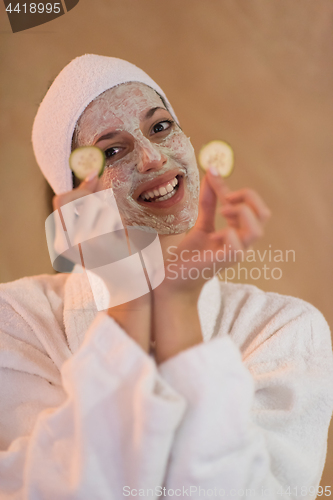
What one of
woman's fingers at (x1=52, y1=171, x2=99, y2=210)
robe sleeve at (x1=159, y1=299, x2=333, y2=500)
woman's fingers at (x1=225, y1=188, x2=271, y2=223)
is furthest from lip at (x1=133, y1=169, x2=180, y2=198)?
robe sleeve at (x1=159, y1=299, x2=333, y2=500)

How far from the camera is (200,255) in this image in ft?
1.82

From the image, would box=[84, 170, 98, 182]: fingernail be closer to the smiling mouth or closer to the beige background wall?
the smiling mouth

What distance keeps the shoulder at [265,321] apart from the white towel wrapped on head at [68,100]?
16.9 inches

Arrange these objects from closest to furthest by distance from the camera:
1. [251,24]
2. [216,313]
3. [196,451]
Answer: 1. [196,451]
2. [216,313]
3. [251,24]

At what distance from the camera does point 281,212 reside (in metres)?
1.14

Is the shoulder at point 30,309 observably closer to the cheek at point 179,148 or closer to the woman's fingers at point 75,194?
the woman's fingers at point 75,194

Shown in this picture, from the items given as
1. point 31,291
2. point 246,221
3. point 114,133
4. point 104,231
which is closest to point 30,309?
point 31,291

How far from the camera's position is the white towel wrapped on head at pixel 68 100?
75cm

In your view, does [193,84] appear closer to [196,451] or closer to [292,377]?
[292,377]

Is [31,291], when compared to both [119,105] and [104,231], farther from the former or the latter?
[119,105]

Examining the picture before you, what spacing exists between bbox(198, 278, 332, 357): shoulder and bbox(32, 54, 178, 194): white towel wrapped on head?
428 mm

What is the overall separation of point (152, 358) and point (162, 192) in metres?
0.35

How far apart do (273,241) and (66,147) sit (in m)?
0.70

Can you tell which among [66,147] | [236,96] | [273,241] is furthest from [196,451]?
[236,96]
